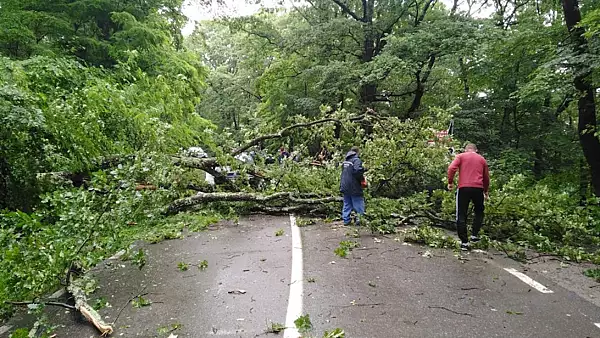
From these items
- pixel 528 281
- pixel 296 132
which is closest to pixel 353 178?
pixel 296 132

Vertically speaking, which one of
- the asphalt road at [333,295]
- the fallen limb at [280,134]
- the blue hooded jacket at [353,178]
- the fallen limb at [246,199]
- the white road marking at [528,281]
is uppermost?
the fallen limb at [280,134]

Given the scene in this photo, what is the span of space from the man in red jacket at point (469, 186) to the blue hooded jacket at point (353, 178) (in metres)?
2.15

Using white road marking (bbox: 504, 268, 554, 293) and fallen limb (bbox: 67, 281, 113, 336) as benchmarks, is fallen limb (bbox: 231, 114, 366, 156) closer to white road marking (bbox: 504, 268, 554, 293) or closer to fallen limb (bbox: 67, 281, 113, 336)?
white road marking (bbox: 504, 268, 554, 293)

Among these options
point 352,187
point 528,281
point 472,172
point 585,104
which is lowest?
point 528,281

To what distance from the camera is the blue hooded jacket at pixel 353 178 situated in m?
8.81

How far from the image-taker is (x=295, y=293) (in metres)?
4.70

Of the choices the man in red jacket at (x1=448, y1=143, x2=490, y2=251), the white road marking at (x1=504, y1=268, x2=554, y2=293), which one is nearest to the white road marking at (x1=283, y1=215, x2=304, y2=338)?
the man in red jacket at (x1=448, y1=143, x2=490, y2=251)

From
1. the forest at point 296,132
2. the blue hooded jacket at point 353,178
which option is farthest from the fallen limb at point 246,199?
the blue hooded jacket at point 353,178

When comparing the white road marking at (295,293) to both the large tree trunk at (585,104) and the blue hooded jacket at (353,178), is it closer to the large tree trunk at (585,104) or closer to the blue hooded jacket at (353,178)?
the blue hooded jacket at (353,178)

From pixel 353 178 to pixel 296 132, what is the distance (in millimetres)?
3733

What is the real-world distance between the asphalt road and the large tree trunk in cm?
517

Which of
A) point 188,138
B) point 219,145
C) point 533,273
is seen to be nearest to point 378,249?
point 533,273

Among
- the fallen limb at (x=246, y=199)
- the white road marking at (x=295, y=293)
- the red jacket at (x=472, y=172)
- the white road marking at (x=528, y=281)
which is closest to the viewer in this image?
the white road marking at (x=295, y=293)

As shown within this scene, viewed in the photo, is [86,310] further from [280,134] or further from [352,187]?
[280,134]
